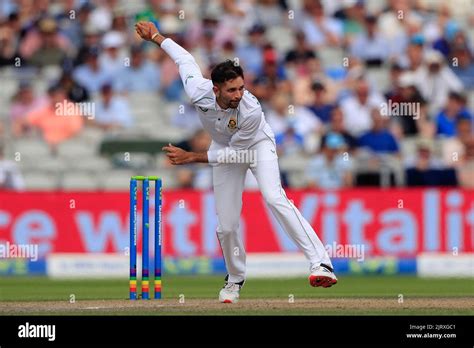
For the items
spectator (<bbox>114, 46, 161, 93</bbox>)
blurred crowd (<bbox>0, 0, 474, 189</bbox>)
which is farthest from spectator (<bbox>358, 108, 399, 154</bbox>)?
spectator (<bbox>114, 46, 161, 93</bbox>)

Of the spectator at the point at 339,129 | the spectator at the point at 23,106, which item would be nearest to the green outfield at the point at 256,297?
the spectator at the point at 339,129

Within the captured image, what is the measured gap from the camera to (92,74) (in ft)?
55.4

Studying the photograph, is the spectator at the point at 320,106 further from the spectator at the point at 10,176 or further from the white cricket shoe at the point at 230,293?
the white cricket shoe at the point at 230,293

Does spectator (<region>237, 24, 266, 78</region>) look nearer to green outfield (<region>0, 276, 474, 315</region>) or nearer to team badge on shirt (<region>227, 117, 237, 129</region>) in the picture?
green outfield (<region>0, 276, 474, 315</region>)

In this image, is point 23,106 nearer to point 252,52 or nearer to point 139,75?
point 139,75

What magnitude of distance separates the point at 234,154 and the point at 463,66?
8.32m

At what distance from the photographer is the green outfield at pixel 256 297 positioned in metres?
9.52

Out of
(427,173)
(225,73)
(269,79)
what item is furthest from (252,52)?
(225,73)

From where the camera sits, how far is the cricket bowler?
9602 millimetres

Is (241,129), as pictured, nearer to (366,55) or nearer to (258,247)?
(258,247)
